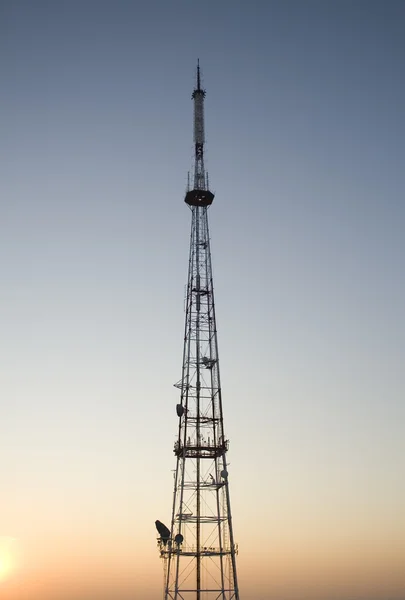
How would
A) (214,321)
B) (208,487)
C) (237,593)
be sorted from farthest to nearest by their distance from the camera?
(214,321)
(208,487)
(237,593)

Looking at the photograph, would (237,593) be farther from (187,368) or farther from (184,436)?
(187,368)

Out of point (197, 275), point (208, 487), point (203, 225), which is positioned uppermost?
point (203, 225)

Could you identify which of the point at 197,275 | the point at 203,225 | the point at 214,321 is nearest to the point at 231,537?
the point at 214,321

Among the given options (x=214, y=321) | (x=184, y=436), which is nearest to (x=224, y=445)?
(x=184, y=436)

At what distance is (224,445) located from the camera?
64875 mm

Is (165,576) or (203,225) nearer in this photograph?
(165,576)

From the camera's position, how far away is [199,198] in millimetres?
71500

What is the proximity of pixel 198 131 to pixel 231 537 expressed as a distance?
144 ft

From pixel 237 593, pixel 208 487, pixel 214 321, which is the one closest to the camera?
pixel 237 593

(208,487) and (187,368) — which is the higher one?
(187,368)

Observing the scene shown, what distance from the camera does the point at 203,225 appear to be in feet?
235

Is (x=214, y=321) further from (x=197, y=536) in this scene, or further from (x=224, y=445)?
(x=197, y=536)

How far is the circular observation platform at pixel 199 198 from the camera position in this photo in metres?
71.1

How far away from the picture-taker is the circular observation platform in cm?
7112
